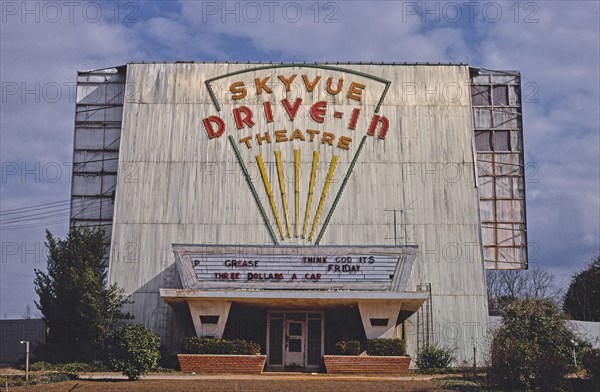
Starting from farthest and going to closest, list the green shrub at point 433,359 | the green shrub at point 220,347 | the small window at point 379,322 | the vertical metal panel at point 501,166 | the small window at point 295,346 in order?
the vertical metal panel at point 501,166 < the small window at point 295,346 < the green shrub at point 433,359 < the small window at point 379,322 < the green shrub at point 220,347

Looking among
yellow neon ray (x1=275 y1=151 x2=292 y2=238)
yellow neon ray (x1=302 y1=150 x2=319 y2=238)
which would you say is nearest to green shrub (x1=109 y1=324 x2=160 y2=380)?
yellow neon ray (x1=275 y1=151 x2=292 y2=238)

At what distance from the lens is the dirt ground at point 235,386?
29891 millimetres

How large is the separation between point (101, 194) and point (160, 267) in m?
6.05

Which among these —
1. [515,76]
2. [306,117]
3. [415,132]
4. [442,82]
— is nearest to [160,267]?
[306,117]

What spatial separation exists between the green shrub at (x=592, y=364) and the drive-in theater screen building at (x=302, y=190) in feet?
36.0

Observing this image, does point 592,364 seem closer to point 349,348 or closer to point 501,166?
point 349,348

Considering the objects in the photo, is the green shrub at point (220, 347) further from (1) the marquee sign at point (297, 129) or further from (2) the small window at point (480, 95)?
(2) the small window at point (480, 95)

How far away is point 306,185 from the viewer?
44812 mm

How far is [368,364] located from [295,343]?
4.95m

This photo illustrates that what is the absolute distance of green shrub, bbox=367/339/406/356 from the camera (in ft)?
126

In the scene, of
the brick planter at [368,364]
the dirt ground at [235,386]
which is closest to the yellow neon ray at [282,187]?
the brick planter at [368,364]

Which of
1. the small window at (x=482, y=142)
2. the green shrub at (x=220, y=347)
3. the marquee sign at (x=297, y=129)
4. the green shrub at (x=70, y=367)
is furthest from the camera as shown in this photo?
the small window at (x=482, y=142)

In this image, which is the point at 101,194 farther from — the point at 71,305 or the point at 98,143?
the point at 71,305

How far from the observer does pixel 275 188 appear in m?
44.8
